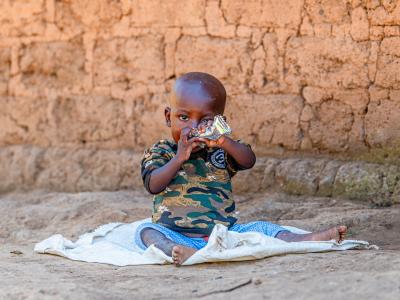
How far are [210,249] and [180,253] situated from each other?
12cm

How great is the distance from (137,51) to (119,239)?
5.14ft

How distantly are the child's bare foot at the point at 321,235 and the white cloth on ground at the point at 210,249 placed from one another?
0.03 m

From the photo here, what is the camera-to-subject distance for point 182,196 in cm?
402

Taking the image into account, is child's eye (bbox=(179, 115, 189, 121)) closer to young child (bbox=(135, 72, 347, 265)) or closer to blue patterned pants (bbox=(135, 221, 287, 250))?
young child (bbox=(135, 72, 347, 265))

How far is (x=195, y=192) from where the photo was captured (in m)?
4.03

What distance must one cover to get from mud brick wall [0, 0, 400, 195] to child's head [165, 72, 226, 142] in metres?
1.00

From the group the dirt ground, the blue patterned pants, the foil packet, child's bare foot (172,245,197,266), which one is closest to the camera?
the dirt ground

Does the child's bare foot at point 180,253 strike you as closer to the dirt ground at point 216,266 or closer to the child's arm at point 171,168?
the dirt ground at point 216,266

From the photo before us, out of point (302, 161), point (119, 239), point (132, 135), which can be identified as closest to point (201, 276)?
point (119, 239)

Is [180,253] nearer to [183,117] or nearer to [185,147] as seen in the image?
[185,147]

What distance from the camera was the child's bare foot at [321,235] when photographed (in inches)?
148

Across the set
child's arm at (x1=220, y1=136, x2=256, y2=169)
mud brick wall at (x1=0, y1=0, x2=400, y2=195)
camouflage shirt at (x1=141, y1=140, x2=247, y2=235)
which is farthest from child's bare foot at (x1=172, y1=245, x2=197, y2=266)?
mud brick wall at (x1=0, y1=0, x2=400, y2=195)

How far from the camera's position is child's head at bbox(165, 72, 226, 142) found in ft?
13.0

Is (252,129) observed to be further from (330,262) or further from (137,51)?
(330,262)
